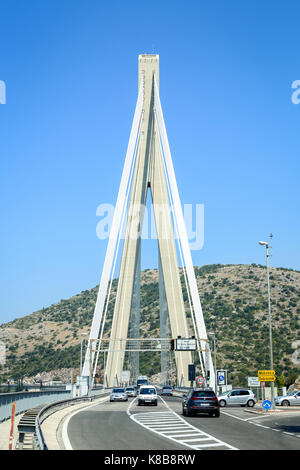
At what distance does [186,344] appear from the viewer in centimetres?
5516

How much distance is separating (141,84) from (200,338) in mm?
31070

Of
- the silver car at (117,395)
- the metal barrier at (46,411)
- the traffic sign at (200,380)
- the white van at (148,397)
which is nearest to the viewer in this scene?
the metal barrier at (46,411)

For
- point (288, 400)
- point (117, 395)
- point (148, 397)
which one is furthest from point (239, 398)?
point (117, 395)

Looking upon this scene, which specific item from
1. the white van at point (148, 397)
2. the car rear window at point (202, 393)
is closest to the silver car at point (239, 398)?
the white van at point (148, 397)

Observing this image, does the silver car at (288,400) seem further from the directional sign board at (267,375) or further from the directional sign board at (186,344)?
the directional sign board at (186,344)

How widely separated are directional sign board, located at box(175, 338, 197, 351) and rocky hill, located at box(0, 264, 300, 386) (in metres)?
18.5

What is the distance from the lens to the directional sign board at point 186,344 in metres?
55.0

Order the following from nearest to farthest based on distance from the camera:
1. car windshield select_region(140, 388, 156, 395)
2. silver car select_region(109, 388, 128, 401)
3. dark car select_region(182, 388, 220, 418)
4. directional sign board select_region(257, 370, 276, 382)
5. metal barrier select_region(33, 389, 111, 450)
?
metal barrier select_region(33, 389, 111, 450)
dark car select_region(182, 388, 220, 418)
directional sign board select_region(257, 370, 276, 382)
car windshield select_region(140, 388, 156, 395)
silver car select_region(109, 388, 128, 401)

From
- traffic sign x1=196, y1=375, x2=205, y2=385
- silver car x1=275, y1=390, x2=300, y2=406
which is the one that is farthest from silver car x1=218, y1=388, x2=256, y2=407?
traffic sign x1=196, y1=375, x2=205, y2=385

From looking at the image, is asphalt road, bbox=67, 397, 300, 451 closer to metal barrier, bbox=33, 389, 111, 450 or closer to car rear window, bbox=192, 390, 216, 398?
metal barrier, bbox=33, 389, 111, 450

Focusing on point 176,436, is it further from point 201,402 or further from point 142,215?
point 142,215

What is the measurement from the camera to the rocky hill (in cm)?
8756

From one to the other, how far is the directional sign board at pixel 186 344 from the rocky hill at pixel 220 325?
60.8ft

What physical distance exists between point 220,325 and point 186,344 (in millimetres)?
47757
